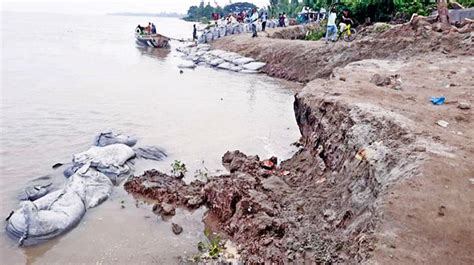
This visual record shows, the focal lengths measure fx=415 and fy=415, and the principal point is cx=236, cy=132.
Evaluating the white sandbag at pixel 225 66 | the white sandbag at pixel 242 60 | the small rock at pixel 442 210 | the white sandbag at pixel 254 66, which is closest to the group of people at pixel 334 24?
the white sandbag at pixel 254 66

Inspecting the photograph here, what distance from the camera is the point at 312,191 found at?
517 centimetres

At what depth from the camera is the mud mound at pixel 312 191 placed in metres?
3.80

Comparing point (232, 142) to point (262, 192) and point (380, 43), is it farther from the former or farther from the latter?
point (380, 43)

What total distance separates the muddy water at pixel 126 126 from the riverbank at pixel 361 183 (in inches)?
25.4

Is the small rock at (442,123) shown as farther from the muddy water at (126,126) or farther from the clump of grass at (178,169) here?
the clump of grass at (178,169)

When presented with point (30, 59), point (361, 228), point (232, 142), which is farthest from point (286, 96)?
point (30, 59)

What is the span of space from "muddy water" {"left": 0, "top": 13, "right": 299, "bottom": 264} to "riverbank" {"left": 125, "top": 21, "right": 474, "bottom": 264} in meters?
0.64

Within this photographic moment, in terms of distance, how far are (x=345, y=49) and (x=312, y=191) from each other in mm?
11594

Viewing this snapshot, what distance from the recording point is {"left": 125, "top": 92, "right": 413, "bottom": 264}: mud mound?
3.80 meters

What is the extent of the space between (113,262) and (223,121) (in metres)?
6.16

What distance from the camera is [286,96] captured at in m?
14.0

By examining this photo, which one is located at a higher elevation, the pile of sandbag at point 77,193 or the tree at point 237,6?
the tree at point 237,6

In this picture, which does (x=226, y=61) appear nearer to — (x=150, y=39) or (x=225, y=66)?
(x=225, y=66)

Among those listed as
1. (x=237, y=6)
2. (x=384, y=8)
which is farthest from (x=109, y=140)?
(x=237, y=6)
